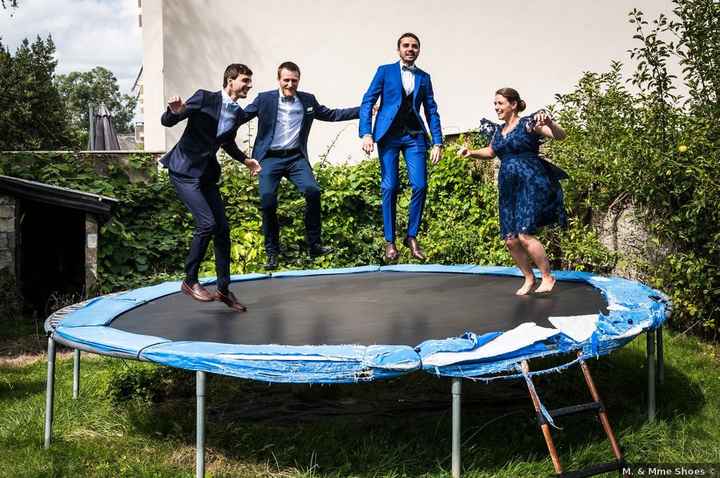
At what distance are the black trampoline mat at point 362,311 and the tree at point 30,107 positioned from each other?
44.7ft

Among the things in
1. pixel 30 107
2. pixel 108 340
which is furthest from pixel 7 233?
pixel 30 107

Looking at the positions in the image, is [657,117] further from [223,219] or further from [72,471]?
[72,471]

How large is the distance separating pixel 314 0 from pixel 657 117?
4.73 meters

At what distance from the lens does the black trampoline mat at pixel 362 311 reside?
296cm

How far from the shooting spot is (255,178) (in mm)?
6574

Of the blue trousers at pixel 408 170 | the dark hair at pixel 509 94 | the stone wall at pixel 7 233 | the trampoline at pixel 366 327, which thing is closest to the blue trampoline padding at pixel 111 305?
the trampoline at pixel 366 327

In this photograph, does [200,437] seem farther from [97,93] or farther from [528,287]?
[97,93]

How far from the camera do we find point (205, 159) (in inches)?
130

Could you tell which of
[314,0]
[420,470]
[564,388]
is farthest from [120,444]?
[314,0]

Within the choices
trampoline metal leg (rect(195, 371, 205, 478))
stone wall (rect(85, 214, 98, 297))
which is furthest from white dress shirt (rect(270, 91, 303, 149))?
stone wall (rect(85, 214, 98, 297))

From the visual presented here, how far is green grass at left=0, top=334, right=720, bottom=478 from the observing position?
285 cm

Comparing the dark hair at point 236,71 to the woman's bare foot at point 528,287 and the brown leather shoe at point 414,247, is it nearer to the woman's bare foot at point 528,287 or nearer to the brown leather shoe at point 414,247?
the brown leather shoe at point 414,247

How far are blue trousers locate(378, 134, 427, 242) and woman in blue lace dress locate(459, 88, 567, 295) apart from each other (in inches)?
19.1

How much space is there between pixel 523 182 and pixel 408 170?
767 mm
